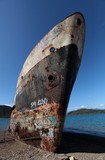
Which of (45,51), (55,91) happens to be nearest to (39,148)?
(55,91)

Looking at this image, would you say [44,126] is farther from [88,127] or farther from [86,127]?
[86,127]

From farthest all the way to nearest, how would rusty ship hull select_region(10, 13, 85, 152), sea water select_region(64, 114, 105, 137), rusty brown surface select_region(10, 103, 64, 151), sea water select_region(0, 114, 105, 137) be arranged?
sea water select_region(0, 114, 105, 137), sea water select_region(64, 114, 105, 137), rusty ship hull select_region(10, 13, 85, 152), rusty brown surface select_region(10, 103, 64, 151)

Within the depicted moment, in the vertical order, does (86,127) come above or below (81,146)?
above

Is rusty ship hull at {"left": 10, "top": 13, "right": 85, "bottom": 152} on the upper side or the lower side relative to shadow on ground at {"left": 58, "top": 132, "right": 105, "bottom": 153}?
upper

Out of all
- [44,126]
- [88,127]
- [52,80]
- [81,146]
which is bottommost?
[81,146]

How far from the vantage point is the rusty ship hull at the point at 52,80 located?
23.9 ft

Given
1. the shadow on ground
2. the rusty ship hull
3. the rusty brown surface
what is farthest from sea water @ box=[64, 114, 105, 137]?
the rusty ship hull

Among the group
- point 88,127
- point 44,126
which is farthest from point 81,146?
point 88,127

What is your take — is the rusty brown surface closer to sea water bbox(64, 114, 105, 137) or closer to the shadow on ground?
the shadow on ground

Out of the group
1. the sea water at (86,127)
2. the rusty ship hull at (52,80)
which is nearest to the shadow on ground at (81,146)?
the rusty ship hull at (52,80)

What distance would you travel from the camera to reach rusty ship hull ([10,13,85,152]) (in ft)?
23.9

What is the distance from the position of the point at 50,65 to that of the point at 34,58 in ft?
3.80

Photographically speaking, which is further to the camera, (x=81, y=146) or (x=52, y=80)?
(x=81, y=146)

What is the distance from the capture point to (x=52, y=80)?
763 centimetres
